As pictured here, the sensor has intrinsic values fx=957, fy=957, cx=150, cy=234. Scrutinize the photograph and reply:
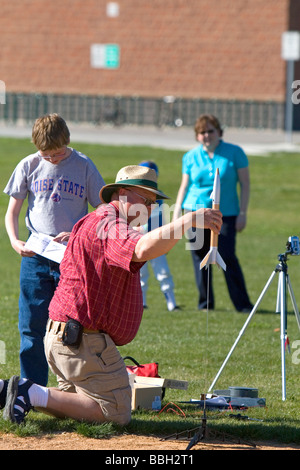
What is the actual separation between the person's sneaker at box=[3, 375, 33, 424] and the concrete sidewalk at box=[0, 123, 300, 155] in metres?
22.2

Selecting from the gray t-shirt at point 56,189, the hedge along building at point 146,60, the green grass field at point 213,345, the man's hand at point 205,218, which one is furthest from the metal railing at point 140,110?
the man's hand at point 205,218

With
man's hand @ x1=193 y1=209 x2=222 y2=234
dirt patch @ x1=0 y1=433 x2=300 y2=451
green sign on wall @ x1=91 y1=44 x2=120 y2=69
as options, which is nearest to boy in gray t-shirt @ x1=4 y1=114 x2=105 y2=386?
dirt patch @ x1=0 y1=433 x2=300 y2=451

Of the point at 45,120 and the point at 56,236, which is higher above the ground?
the point at 45,120

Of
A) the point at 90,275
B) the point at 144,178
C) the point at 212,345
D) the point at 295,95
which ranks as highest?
the point at 295,95

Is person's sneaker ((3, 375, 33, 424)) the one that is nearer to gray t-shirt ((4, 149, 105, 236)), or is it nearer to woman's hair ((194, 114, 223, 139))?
gray t-shirt ((4, 149, 105, 236))

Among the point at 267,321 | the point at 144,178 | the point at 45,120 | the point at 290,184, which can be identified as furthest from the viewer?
the point at 290,184

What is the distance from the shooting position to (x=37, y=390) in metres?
5.95

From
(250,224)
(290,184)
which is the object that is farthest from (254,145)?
(250,224)

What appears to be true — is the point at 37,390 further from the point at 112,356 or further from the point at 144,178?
the point at 144,178

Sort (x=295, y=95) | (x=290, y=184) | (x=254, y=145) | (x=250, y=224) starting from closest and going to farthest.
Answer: (x=250, y=224), (x=290, y=184), (x=254, y=145), (x=295, y=95)

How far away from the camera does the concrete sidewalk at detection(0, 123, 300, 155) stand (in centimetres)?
2986

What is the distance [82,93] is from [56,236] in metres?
37.0

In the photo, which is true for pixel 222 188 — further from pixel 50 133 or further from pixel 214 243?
pixel 214 243

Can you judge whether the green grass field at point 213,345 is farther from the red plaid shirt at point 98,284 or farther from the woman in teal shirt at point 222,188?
the red plaid shirt at point 98,284
